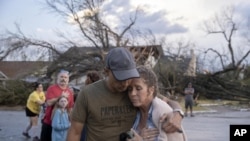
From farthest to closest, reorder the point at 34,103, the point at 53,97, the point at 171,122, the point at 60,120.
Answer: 1. the point at 34,103
2. the point at 53,97
3. the point at 60,120
4. the point at 171,122

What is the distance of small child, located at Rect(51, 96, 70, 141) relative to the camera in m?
6.71

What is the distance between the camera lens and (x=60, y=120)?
22.3 feet

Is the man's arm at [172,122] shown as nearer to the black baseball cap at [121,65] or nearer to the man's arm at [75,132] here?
the black baseball cap at [121,65]

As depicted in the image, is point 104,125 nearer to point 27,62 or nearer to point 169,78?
point 27,62

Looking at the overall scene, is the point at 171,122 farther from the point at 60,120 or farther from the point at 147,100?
the point at 60,120

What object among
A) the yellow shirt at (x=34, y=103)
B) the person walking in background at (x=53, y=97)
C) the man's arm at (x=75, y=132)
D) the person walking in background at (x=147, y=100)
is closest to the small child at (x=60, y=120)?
the person walking in background at (x=53, y=97)

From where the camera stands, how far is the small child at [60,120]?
671 centimetres

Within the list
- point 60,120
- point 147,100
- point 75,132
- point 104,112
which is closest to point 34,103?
point 60,120

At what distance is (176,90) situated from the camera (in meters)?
33.4

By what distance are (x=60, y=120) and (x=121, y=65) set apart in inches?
160

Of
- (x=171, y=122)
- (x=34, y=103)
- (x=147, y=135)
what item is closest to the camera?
(x=171, y=122)

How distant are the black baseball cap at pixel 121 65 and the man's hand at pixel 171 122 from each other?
0.33 meters

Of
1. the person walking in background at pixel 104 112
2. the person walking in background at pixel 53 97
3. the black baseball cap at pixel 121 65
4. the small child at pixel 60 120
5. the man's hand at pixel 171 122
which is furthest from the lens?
the person walking in background at pixel 53 97

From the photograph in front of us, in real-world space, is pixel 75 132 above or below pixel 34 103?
above
